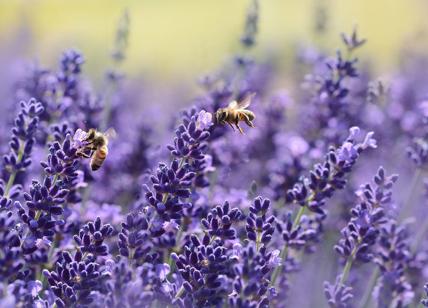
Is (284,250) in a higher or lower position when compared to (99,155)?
lower

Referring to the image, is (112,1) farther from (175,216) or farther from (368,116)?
(175,216)

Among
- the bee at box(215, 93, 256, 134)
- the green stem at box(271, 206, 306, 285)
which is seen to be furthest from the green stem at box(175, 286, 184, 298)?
the bee at box(215, 93, 256, 134)

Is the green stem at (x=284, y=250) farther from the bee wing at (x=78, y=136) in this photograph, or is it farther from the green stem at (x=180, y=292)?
the bee wing at (x=78, y=136)

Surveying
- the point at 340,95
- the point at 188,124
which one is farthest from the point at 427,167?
the point at 188,124

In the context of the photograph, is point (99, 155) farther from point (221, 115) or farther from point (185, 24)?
point (185, 24)

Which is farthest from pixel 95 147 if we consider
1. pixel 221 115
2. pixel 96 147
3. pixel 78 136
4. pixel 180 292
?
pixel 180 292

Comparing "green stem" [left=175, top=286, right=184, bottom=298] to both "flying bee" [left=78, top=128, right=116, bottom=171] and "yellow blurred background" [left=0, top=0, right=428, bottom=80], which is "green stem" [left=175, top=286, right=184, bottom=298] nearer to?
"flying bee" [left=78, top=128, right=116, bottom=171]
